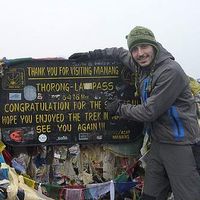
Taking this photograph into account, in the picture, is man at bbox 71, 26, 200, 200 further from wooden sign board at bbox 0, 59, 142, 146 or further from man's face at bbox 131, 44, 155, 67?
wooden sign board at bbox 0, 59, 142, 146

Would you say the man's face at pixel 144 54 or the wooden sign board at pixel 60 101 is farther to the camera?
the wooden sign board at pixel 60 101

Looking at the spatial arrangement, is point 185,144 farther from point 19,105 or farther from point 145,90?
point 19,105

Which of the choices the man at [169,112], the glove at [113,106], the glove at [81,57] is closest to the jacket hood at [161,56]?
the man at [169,112]

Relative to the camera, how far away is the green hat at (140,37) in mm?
4669

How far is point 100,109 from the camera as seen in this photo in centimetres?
531

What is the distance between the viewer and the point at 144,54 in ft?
15.4

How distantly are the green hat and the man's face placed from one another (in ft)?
0.15

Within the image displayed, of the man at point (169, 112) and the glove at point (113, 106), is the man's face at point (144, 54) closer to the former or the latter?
the man at point (169, 112)

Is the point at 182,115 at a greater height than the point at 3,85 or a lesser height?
lesser

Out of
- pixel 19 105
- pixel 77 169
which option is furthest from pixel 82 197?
pixel 19 105

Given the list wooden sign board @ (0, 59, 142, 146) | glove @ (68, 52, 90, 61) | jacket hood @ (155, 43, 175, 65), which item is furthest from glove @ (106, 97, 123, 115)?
jacket hood @ (155, 43, 175, 65)

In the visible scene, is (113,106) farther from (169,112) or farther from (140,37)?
(140,37)

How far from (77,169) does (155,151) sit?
0.98 meters

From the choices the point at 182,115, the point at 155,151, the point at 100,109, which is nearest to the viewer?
the point at 182,115
